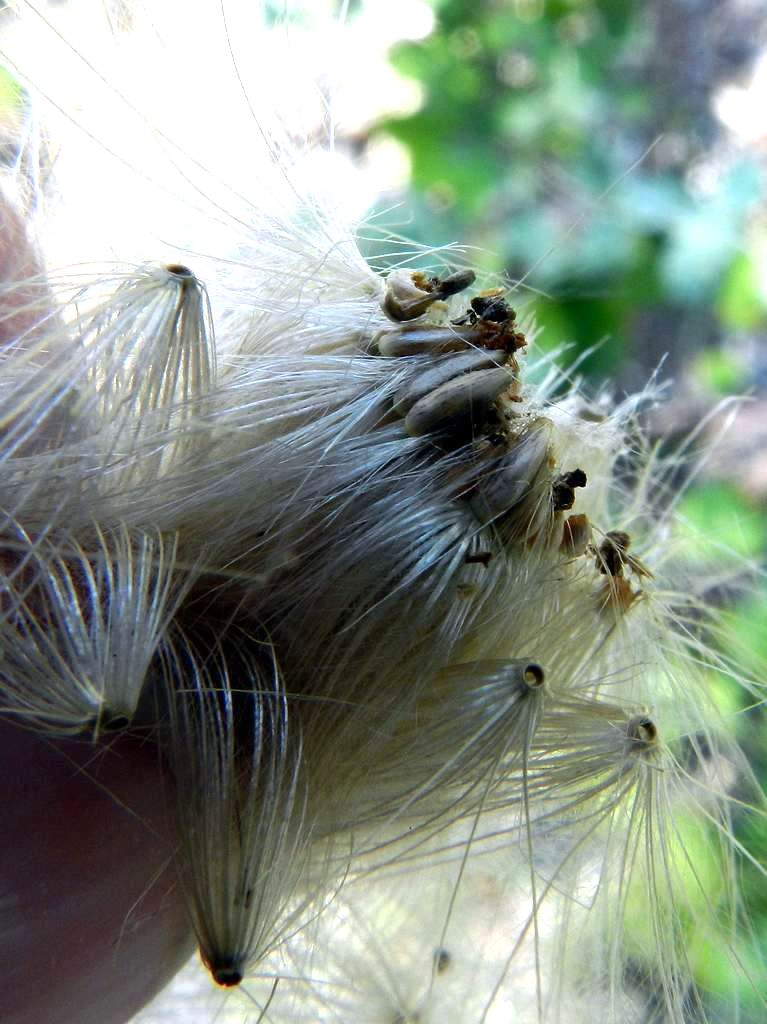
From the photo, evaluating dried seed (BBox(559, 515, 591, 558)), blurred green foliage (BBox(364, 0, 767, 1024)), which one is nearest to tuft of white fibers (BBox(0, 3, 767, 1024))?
dried seed (BBox(559, 515, 591, 558))

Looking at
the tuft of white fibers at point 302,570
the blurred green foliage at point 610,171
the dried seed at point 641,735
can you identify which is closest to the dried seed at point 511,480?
the tuft of white fibers at point 302,570

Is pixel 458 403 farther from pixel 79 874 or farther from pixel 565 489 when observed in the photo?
pixel 79 874

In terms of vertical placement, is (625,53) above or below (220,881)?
above

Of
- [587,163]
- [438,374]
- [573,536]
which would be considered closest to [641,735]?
[573,536]

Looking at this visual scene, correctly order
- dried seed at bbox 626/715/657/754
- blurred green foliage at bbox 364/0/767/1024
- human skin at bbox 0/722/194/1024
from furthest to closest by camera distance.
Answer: blurred green foliage at bbox 364/0/767/1024 < dried seed at bbox 626/715/657/754 < human skin at bbox 0/722/194/1024

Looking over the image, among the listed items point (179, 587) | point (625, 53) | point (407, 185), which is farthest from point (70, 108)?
point (625, 53)

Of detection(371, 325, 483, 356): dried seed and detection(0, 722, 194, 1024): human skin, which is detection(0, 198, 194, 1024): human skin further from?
detection(371, 325, 483, 356): dried seed

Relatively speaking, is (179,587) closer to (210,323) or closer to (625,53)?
(210,323)
